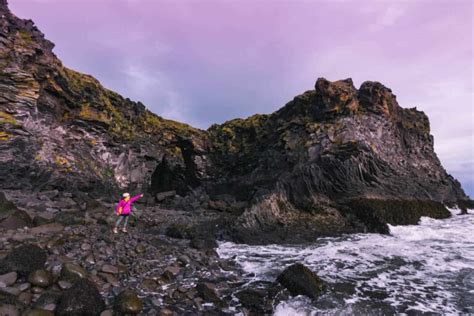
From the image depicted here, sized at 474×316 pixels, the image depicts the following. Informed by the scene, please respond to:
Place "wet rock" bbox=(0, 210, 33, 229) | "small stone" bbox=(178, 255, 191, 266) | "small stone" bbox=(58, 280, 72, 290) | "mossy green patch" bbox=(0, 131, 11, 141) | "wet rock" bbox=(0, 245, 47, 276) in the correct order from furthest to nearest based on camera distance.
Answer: "mossy green patch" bbox=(0, 131, 11, 141) → "wet rock" bbox=(0, 210, 33, 229) → "small stone" bbox=(178, 255, 191, 266) → "wet rock" bbox=(0, 245, 47, 276) → "small stone" bbox=(58, 280, 72, 290)

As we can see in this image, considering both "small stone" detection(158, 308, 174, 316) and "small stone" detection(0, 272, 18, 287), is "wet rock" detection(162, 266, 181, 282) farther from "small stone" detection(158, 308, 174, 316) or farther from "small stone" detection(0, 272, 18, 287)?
"small stone" detection(0, 272, 18, 287)

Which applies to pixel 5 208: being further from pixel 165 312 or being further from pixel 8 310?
pixel 165 312

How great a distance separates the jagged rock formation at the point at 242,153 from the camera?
22.7 meters

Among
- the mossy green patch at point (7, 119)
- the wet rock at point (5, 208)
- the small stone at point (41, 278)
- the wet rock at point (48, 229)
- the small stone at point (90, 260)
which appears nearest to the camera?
the small stone at point (41, 278)

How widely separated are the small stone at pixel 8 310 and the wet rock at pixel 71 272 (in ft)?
5.56

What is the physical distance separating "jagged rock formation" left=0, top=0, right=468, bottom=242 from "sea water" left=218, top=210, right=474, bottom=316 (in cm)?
273

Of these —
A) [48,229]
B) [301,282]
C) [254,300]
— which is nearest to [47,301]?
[254,300]

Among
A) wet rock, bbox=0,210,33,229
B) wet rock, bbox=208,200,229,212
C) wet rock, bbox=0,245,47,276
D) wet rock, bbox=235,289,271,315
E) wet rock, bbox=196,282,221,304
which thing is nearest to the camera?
wet rock, bbox=0,245,47,276

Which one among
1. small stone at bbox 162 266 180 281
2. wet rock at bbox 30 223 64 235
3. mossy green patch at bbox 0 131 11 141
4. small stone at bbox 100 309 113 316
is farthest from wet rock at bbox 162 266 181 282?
mossy green patch at bbox 0 131 11 141

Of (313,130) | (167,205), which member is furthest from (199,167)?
(313,130)

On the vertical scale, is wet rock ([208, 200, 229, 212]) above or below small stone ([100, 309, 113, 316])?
above

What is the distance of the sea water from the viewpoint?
8.56 meters

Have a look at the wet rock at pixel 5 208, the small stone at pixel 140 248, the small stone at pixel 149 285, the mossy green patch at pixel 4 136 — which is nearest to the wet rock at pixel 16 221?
the wet rock at pixel 5 208

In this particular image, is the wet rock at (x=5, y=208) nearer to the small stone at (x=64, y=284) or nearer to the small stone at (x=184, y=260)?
the small stone at (x=64, y=284)
